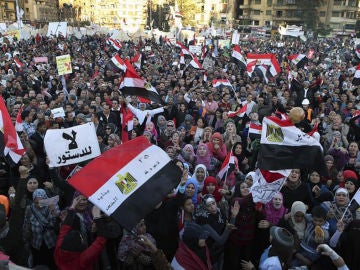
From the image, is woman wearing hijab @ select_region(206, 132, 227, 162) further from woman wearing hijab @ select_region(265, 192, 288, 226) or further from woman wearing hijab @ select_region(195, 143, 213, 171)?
woman wearing hijab @ select_region(265, 192, 288, 226)

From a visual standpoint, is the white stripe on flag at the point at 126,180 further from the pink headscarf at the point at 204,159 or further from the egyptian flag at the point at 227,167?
the pink headscarf at the point at 204,159

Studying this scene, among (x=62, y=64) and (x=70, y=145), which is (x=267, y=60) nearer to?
(x=62, y=64)

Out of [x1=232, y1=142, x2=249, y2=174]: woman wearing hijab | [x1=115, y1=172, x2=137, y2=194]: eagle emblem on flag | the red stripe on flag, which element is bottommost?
[x1=232, y1=142, x2=249, y2=174]: woman wearing hijab

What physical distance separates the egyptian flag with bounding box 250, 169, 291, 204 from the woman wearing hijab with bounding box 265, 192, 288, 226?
100 mm

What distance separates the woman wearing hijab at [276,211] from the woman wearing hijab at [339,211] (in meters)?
0.47

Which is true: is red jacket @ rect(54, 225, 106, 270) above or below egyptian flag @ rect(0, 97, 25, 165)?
below

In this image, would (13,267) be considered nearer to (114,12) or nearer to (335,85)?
(335,85)

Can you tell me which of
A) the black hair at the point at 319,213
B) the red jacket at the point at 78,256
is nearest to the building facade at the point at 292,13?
the black hair at the point at 319,213

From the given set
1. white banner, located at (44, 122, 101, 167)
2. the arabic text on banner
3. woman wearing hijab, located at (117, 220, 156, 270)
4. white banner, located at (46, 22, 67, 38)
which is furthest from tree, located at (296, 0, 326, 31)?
woman wearing hijab, located at (117, 220, 156, 270)

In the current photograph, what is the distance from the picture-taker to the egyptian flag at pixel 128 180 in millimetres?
3050

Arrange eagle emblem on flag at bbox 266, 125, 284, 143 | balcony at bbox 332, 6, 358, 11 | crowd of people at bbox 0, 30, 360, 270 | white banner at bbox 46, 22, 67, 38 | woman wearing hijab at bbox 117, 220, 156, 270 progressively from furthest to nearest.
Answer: balcony at bbox 332, 6, 358, 11, white banner at bbox 46, 22, 67, 38, eagle emblem on flag at bbox 266, 125, 284, 143, woman wearing hijab at bbox 117, 220, 156, 270, crowd of people at bbox 0, 30, 360, 270

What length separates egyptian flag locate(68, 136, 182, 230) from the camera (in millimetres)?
3050

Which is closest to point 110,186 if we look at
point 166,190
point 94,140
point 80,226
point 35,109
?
point 166,190

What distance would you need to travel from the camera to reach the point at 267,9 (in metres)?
72.4
